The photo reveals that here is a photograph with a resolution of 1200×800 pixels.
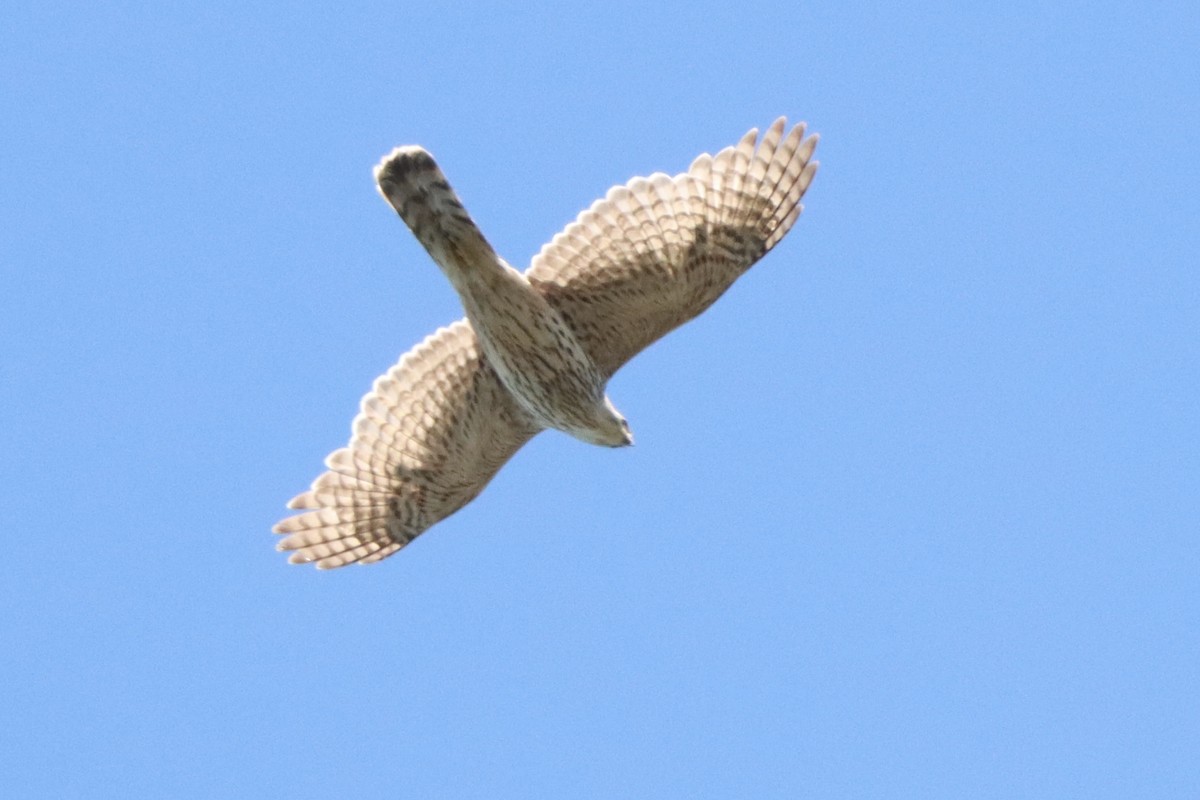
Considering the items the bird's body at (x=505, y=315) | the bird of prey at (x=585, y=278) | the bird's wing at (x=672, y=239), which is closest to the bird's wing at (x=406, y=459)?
the bird of prey at (x=585, y=278)

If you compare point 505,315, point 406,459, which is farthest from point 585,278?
point 406,459

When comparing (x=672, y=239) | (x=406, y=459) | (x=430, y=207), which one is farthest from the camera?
(x=406, y=459)

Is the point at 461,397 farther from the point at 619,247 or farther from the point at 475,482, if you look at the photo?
the point at 619,247

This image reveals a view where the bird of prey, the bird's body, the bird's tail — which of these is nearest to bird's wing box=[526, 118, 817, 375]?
the bird of prey

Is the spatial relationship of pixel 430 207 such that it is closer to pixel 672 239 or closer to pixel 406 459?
pixel 672 239

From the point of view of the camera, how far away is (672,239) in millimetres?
11984

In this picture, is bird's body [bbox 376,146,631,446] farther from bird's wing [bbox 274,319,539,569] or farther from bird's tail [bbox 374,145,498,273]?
bird's wing [bbox 274,319,539,569]

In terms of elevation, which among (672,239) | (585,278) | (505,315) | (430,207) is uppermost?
(430,207)

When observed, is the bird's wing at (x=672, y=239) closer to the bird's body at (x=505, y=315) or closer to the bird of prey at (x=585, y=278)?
the bird of prey at (x=585, y=278)

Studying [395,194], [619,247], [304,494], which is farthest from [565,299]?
[304,494]

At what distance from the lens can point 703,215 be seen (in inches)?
474

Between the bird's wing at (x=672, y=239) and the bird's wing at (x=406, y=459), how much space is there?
1115 mm

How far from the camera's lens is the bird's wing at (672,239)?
39.3 ft

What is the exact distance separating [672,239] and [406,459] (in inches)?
97.4
